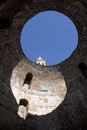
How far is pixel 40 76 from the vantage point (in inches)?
606

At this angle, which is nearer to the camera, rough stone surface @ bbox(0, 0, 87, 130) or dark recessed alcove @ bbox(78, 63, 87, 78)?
rough stone surface @ bbox(0, 0, 87, 130)

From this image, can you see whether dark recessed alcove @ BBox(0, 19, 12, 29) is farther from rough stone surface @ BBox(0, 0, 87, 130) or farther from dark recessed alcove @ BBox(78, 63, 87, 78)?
dark recessed alcove @ BBox(78, 63, 87, 78)

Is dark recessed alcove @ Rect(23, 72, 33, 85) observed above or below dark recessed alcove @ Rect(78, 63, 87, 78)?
below

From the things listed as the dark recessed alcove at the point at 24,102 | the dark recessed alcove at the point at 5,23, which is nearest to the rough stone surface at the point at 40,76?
the dark recessed alcove at the point at 5,23

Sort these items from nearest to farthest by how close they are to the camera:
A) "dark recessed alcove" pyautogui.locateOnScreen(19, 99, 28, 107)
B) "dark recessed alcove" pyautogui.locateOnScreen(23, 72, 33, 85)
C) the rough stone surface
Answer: the rough stone surface → "dark recessed alcove" pyautogui.locateOnScreen(19, 99, 28, 107) → "dark recessed alcove" pyautogui.locateOnScreen(23, 72, 33, 85)

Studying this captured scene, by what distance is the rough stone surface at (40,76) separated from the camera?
1253 centimetres

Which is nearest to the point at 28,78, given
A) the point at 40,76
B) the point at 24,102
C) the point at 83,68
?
the point at 40,76

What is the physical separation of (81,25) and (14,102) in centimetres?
478

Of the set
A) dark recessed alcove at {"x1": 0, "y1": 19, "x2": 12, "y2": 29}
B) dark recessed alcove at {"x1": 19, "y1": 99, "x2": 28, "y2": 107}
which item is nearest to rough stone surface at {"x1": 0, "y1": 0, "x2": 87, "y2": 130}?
dark recessed alcove at {"x1": 0, "y1": 19, "x2": 12, "y2": 29}

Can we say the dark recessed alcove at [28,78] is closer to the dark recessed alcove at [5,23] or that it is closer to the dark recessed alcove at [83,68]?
the dark recessed alcove at [83,68]

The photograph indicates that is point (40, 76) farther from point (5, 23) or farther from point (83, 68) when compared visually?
point (5, 23)

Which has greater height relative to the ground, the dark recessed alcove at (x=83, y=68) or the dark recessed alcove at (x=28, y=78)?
the dark recessed alcove at (x=83, y=68)

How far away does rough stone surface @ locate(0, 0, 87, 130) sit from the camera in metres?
12.5

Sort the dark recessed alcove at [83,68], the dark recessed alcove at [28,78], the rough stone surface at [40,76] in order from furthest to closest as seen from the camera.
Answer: the dark recessed alcove at [28,78], the dark recessed alcove at [83,68], the rough stone surface at [40,76]
